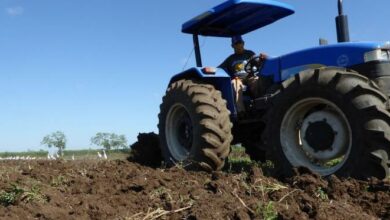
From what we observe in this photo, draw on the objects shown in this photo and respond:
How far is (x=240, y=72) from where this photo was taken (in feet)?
23.2

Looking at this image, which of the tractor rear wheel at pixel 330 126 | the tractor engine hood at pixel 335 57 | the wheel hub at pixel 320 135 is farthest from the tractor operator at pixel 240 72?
the wheel hub at pixel 320 135

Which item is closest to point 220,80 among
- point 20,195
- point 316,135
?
point 316,135

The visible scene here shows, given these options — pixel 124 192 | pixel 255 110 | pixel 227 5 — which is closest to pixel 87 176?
pixel 124 192

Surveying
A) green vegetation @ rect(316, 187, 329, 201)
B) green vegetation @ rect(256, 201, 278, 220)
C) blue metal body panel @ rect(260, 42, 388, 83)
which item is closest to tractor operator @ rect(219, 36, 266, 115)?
blue metal body panel @ rect(260, 42, 388, 83)

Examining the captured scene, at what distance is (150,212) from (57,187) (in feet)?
5.59

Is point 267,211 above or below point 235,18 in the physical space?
below

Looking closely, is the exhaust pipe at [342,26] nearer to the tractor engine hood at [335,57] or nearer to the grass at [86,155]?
the tractor engine hood at [335,57]

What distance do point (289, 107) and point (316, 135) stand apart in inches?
15.6

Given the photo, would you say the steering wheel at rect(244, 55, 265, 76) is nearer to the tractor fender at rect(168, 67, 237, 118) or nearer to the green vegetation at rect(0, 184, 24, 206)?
the tractor fender at rect(168, 67, 237, 118)

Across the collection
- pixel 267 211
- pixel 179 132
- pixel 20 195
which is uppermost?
pixel 179 132

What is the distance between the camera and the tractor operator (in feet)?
22.1

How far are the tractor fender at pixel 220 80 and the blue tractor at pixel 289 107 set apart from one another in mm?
14

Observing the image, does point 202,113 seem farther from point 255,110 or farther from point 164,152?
point 164,152

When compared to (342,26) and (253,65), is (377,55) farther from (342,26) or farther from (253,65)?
(253,65)
